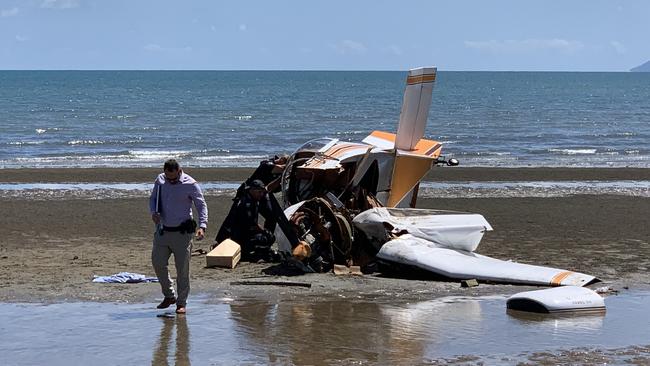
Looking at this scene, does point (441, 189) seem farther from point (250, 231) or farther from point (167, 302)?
point (167, 302)

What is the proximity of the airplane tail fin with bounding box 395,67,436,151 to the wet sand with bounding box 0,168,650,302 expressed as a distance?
77.3 inches

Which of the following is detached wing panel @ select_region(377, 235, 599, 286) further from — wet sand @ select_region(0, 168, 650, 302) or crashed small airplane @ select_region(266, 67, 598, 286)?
wet sand @ select_region(0, 168, 650, 302)

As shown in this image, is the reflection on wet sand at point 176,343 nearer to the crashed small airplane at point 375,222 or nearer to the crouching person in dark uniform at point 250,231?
the crashed small airplane at point 375,222

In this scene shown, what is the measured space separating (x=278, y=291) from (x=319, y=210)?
1.89 meters

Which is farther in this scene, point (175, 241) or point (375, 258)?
point (375, 258)

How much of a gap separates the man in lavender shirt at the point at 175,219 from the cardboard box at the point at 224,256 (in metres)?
2.69

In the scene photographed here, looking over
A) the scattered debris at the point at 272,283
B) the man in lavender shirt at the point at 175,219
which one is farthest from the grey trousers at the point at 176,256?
the scattered debris at the point at 272,283

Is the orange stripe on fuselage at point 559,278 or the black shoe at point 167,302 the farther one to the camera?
the orange stripe on fuselage at point 559,278

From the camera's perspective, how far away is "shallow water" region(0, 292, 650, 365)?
27.6 feet

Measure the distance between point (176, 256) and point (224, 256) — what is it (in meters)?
2.72

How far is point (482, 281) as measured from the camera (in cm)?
1181

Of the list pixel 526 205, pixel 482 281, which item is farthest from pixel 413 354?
pixel 526 205

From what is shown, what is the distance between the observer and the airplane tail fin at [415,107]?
15.1 m

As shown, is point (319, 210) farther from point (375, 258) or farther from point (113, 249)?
point (113, 249)
